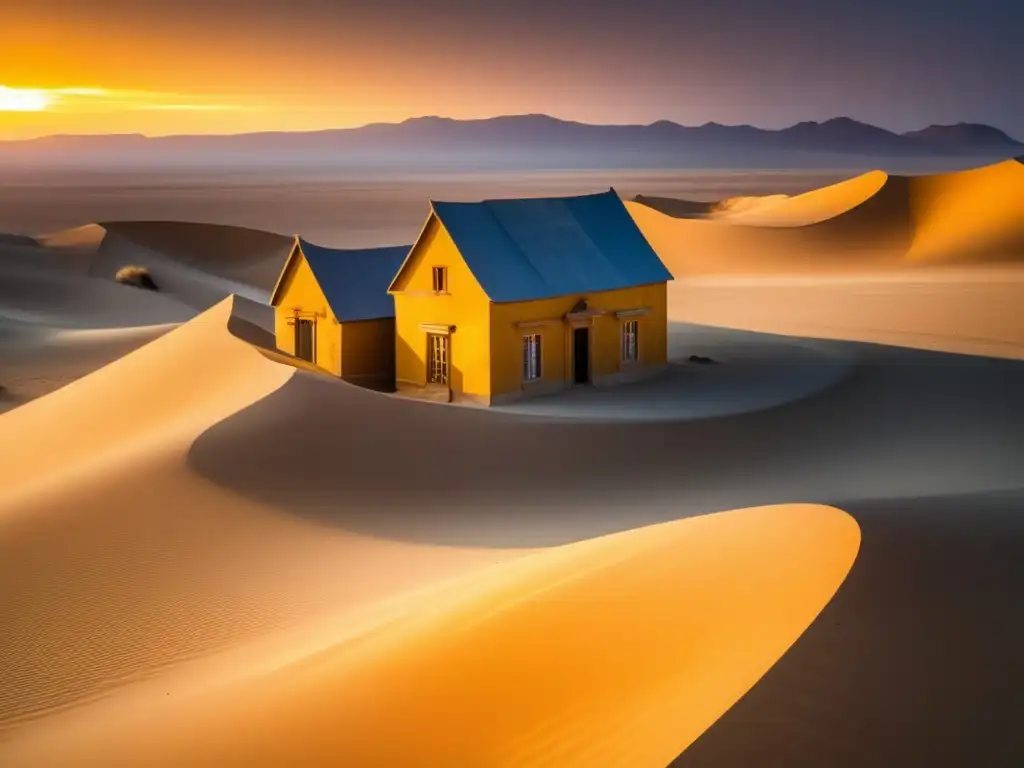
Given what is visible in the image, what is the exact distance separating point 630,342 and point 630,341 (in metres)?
0.02

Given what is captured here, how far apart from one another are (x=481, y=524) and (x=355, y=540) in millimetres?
2167

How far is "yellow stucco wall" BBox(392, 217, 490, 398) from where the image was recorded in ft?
92.1

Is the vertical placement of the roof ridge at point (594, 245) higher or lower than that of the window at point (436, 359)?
higher

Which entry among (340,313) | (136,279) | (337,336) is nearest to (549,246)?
(340,313)

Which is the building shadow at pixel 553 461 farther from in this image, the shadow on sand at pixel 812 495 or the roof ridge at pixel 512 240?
the roof ridge at pixel 512 240

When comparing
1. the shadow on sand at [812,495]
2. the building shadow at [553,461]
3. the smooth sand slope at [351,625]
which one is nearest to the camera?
the shadow on sand at [812,495]

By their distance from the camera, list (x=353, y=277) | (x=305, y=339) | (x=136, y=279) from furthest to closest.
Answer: (x=136, y=279) < (x=305, y=339) < (x=353, y=277)

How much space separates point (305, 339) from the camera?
3147cm

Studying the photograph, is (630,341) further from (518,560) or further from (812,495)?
(518,560)

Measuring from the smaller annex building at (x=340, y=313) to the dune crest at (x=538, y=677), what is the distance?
56.5ft

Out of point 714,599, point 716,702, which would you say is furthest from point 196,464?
point 716,702

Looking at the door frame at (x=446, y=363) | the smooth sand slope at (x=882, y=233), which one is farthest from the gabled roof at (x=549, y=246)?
the smooth sand slope at (x=882, y=233)

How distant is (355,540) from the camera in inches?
736

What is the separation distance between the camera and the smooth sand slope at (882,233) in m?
64.1
